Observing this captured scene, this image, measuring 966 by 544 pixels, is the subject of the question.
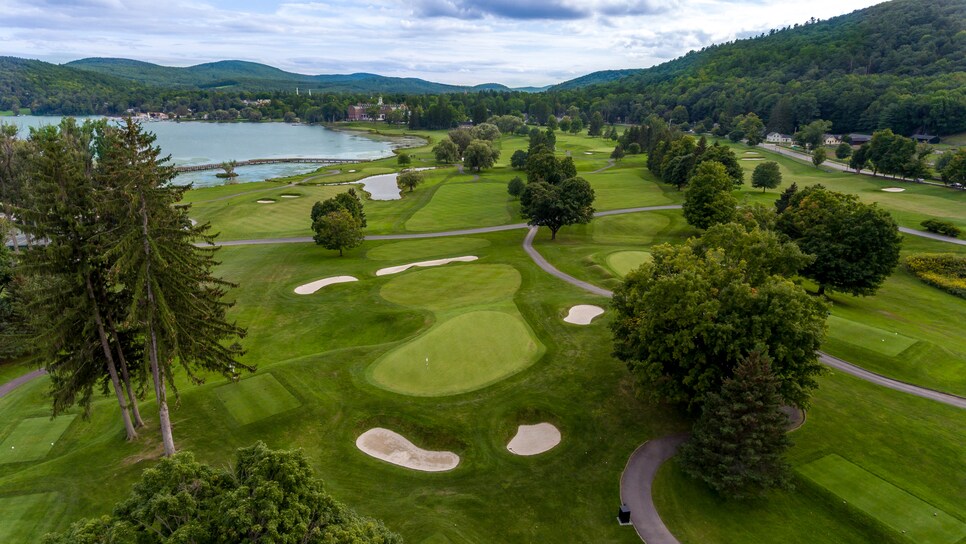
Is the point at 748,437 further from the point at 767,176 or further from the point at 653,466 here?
the point at 767,176

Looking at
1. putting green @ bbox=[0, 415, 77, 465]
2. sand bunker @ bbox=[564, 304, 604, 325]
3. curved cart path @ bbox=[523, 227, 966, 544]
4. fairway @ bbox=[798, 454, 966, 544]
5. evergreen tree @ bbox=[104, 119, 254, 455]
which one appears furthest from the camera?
sand bunker @ bbox=[564, 304, 604, 325]

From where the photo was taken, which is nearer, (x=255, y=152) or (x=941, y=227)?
(x=941, y=227)

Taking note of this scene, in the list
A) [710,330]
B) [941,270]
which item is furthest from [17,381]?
[941,270]

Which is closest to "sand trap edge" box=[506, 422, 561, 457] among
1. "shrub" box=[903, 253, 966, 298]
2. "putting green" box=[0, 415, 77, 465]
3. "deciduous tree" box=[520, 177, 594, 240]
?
"putting green" box=[0, 415, 77, 465]

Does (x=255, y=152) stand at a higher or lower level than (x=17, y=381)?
higher

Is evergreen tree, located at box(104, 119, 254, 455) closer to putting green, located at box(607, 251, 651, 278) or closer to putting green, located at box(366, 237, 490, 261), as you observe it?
putting green, located at box(366, 237, 490, 261)

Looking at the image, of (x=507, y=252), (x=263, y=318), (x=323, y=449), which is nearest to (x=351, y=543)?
(x=323, y=449)

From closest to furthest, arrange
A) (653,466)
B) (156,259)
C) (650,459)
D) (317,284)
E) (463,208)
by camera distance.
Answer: (156,259) < (653,466) < (650,459) < (317,284) < (463,208)
